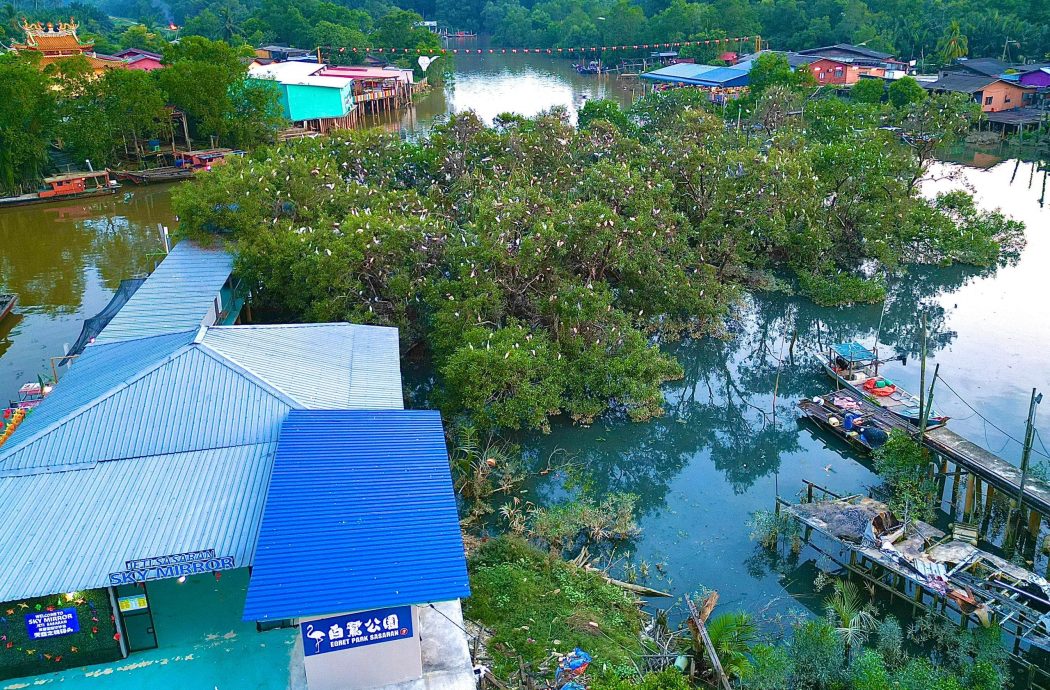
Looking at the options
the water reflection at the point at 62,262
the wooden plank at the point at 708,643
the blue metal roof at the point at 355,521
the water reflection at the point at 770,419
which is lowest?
the water reflection at the point at 770,419

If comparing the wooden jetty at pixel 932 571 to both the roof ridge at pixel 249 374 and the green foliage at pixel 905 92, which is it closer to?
the roof ridge at pixel 249 374

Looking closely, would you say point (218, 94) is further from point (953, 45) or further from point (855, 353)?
point (953, 45)

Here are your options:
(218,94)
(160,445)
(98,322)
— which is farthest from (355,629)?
(218,94)

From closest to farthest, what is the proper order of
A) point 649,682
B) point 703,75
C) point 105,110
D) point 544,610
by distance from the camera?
point 649,682 → point 544,610 → point 105,110 → point 703,75

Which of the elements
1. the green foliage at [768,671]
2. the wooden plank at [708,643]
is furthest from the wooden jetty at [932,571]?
the wooden plank at [708,643]

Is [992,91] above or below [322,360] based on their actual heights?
above

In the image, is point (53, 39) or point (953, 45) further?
point (953, 45)

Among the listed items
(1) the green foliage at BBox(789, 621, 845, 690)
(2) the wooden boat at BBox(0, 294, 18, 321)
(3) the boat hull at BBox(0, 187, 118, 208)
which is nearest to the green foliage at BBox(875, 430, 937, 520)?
(1) the green foliage at BBox(789, 621, 845, 690)
